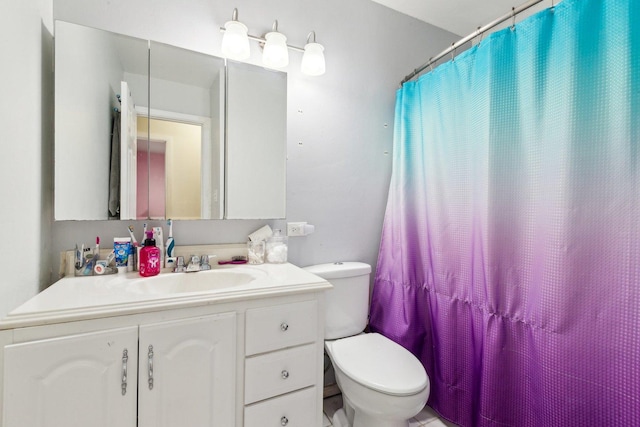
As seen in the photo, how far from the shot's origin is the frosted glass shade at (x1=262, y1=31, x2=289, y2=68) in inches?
56.2

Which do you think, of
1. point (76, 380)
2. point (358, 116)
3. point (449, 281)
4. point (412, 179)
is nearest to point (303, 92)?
point (358, 116)

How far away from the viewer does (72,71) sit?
3.72 ft

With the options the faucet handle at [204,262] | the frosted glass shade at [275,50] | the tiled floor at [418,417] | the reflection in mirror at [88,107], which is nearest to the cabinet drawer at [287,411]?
the tiled floor at [418,417]

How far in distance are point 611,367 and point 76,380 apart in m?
1.61

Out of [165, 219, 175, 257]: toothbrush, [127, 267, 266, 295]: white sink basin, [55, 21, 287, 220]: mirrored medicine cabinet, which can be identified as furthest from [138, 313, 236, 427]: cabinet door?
[55, 21, 287, 220]: mirrored medicine cabinet

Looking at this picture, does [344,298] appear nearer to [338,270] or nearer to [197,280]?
[338,270]

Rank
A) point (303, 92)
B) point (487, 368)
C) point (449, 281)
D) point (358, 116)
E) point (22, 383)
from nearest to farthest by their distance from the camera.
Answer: point (22, 383)
point (487, 368)
point (449, 281)
point (303, 92)
point (358, 116)

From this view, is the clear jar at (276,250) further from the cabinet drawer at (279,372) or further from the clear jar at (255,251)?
the cabinet drawer at (279,372)

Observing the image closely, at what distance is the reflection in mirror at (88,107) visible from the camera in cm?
112

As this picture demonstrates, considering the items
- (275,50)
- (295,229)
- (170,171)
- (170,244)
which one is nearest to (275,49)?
(275,50)

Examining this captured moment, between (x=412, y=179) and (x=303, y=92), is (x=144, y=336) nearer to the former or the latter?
(x=303, y=92)

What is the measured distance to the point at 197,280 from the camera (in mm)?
1250

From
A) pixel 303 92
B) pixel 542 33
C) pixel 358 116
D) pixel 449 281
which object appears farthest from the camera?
pixel 358 116

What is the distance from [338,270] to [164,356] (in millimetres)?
875
